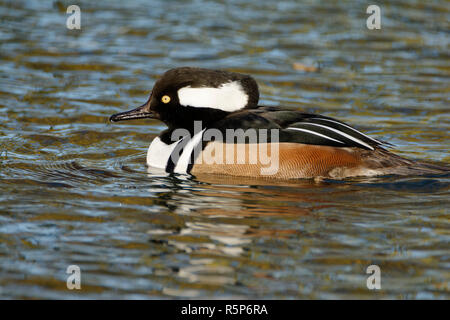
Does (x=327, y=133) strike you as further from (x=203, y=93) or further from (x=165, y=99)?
(x=165, y=99)

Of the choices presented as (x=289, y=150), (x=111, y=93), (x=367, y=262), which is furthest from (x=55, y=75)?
(x=367, y=262)

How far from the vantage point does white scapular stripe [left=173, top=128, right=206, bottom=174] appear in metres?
8.03

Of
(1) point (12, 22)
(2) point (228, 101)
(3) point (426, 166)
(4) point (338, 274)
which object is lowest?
(4) point (338, 274)

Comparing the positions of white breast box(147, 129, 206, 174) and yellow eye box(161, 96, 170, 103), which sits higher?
yellow eye box(161, 96, 170, 103)

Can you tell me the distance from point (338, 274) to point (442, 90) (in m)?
6.85

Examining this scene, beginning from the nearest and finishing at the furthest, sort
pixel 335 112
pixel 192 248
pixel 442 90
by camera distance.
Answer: pixel 192 248 → pixel 335 112 → pixel 442 90

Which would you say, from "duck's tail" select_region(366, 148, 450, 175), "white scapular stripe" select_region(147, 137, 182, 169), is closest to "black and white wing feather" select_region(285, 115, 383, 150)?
"duck's tail" select_region(366, 148, 450, 175)

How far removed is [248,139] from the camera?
300 inches

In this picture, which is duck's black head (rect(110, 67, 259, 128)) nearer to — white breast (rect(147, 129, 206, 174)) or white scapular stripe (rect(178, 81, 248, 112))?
white scapular stripe (rect(178, 81, 248, 112))

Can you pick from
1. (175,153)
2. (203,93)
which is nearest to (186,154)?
(175,153)

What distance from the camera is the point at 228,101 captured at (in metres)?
8.09

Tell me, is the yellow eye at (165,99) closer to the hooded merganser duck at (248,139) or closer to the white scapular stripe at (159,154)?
the hooded merganser duck at (248,139)

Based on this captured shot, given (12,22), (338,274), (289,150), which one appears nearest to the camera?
(338,274)

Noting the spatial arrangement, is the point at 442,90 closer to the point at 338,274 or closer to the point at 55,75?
the point at 55,75
